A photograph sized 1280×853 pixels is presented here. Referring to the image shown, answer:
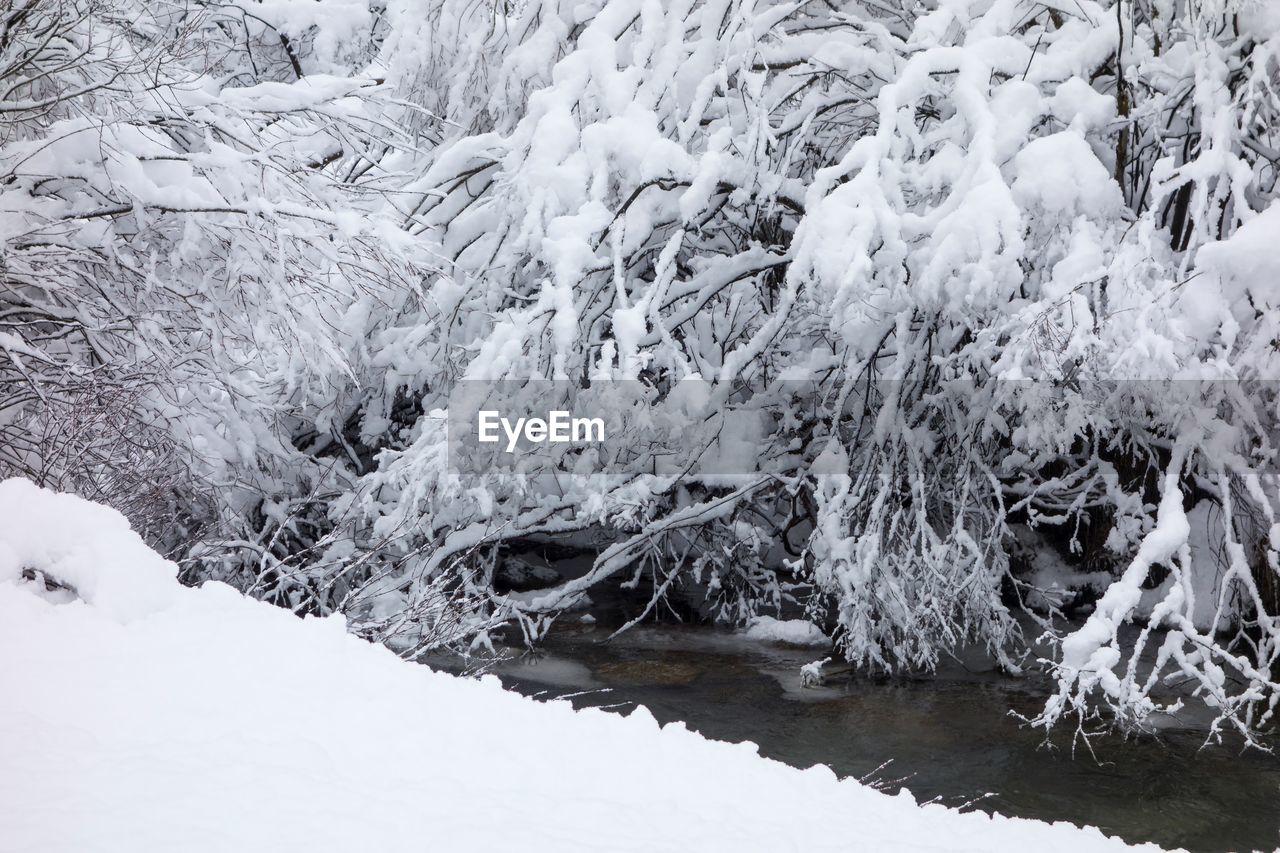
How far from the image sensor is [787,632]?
970cm

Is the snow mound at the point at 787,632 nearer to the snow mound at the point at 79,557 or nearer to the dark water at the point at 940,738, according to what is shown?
the dark water at the point at 940,738

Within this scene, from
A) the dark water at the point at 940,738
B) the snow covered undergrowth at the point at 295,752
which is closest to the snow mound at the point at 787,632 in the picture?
the dark water at the point at 940,738

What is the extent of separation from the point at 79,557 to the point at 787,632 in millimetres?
6876

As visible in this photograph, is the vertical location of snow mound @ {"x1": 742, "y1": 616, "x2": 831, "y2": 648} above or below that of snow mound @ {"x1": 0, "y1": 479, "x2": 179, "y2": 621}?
below

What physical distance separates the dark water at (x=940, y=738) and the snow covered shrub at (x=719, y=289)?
1.26 feet

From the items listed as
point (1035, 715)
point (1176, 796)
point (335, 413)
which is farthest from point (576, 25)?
point (1176, 796)

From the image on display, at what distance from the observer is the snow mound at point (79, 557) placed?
3.84 m

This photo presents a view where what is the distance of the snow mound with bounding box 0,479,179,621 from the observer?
384 cm

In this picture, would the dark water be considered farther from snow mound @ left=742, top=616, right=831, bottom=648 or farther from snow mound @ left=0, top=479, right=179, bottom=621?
snow mound @ left=0, top=479, right=179, bottom=621

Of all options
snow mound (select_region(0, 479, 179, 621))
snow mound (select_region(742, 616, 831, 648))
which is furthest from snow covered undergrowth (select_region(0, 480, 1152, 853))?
snow mound (select_region(742, 616, 831, 648))

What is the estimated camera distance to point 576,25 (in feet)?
26.9

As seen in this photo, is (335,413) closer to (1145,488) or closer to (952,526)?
(952,526)

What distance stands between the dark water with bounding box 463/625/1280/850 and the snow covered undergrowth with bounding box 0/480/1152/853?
270 cm

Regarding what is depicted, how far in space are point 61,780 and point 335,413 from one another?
7.54 metres
